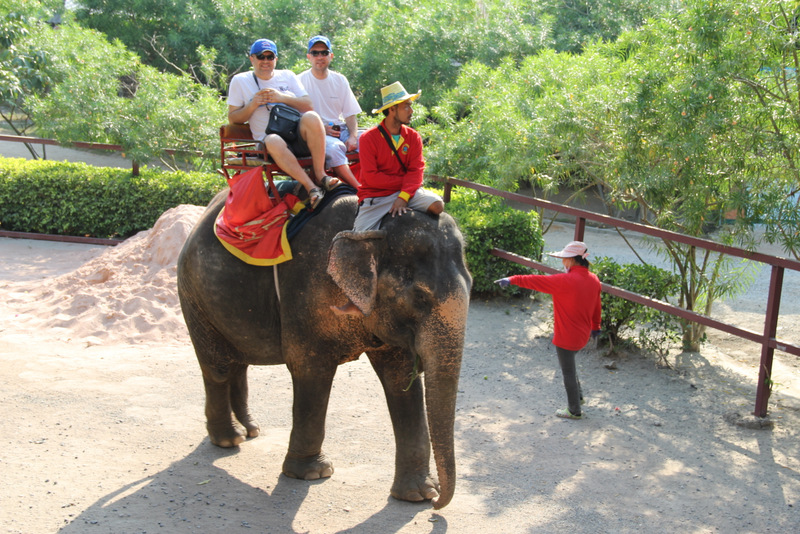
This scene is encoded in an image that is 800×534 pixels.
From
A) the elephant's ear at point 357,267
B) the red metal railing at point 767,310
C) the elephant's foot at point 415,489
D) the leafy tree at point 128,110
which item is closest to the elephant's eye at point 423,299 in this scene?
the elephant's ear at point 357,267

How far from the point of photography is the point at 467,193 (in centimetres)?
1066

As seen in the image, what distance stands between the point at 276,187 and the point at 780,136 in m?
3.94

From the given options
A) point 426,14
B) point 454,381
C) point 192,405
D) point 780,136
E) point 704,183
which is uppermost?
point 426,14

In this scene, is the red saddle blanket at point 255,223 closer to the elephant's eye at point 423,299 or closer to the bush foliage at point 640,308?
the elephant's eye at point 423,299

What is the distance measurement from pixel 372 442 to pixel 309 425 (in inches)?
38.1

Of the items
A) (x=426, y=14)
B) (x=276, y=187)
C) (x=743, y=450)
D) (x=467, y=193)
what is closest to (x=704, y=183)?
(x=743, y=450)

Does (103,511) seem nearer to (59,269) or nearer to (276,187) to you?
(276,187)

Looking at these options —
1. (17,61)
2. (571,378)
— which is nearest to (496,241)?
(571,378)

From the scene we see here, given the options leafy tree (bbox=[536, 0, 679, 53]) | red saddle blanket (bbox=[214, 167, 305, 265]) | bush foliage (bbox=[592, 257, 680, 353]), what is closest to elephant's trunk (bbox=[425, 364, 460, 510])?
red saddle blanket (bbox=[214, 167, 305, 265])

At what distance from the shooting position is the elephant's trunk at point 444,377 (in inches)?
149

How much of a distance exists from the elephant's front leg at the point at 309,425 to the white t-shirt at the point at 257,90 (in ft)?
5.74

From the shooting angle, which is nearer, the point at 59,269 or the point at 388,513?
the point at 388,513

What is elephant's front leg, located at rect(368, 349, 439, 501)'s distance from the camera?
4.62 metres

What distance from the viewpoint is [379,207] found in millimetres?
4215
